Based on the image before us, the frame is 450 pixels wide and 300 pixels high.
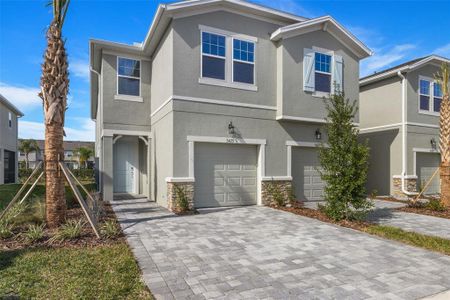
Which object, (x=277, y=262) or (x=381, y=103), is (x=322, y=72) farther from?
(x=277, y=262)

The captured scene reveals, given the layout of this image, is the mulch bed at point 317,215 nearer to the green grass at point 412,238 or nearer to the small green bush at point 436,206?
the green grass at point 412,238

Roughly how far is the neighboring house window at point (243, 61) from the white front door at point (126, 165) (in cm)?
685

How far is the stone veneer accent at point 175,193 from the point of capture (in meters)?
10.3

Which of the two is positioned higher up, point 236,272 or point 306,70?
point 306,70

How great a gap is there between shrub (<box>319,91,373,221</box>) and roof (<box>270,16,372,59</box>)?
13.2 feet

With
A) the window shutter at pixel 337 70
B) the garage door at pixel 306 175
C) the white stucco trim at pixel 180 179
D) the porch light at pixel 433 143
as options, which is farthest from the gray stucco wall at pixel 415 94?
the white stucco trim at pixel 180 179

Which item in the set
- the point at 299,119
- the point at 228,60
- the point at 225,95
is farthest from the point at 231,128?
the point at 299,119

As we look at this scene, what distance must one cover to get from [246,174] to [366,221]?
4.50 m

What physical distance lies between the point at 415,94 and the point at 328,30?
6629 millimetres

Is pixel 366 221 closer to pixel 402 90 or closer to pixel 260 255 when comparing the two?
pixel 260 255

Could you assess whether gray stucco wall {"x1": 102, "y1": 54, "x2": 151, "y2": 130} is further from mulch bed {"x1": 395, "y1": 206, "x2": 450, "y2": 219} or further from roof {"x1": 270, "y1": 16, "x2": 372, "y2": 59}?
mulch bed {"x1": 395, "y1": 206, "x2": 450, "y2": 219}

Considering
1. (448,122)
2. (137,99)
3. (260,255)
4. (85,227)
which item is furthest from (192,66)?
(448,122)

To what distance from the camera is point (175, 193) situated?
10.3 meters

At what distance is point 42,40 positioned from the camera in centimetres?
808
